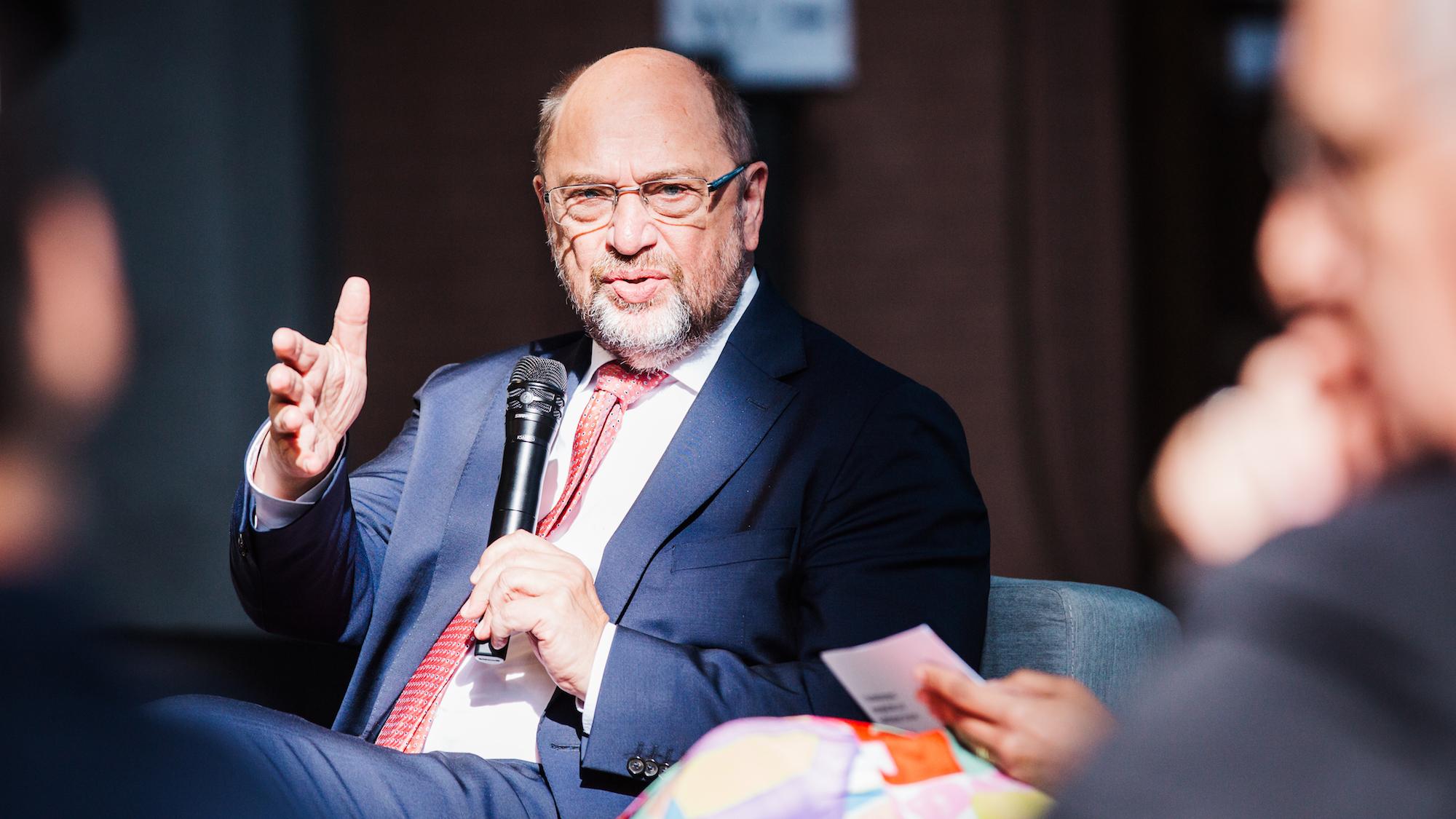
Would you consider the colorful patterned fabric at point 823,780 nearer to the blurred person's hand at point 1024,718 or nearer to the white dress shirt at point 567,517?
the blurred person's hand at point 1024,718

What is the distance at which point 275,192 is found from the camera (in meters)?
4.65

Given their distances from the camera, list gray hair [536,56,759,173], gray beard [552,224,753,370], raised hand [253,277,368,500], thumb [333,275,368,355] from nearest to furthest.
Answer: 1. raised hand [253,277,368,500]
2. thumb [333,275,368,355]
3. gray beard [552,224,753,370]
4. gray hair [536,56,759,173]

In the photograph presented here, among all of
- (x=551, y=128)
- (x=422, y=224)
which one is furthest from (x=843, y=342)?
(x=422, y=224)

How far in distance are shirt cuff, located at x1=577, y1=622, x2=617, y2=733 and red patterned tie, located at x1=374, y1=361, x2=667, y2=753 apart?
8.1 inches

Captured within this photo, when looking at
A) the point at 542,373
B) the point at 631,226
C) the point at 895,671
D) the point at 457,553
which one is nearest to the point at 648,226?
the point at 631,226

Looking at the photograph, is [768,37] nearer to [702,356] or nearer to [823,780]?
[702,356]

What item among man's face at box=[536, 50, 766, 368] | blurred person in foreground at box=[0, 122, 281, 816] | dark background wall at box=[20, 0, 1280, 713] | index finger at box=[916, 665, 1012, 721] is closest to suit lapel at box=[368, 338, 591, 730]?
man's face at box=[536, 50, 766, 368]

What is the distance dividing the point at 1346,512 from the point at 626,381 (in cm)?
150

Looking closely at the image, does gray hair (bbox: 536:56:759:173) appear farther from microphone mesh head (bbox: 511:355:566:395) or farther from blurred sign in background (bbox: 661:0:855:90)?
blurred sign in background (bbox: 661:0:855:90)

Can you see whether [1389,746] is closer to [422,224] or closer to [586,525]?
[586,525]

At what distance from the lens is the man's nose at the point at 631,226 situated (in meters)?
1.93

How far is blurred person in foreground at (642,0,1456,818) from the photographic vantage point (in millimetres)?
447

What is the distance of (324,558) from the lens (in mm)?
1823

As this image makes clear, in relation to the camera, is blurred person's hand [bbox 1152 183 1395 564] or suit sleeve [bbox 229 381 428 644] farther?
suit sleeve [bbox 229 381 428 644]
